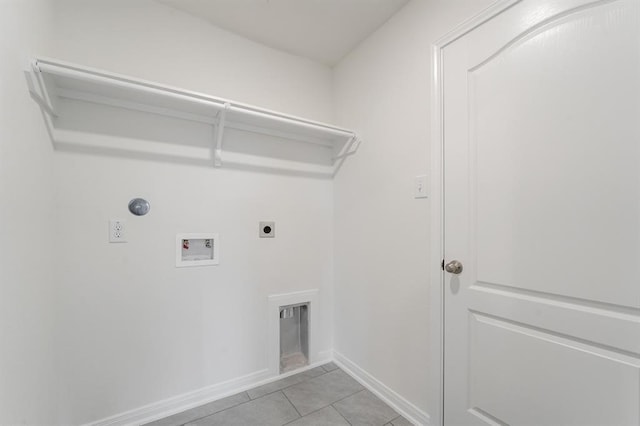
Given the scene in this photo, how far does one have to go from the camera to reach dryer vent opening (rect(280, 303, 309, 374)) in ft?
6.68

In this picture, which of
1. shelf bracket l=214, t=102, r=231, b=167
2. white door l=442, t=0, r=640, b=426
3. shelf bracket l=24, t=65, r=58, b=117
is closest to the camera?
white door l=442, t=0, r=640, b=426

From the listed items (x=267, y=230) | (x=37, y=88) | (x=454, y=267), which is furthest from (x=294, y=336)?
(x=37, y=88)

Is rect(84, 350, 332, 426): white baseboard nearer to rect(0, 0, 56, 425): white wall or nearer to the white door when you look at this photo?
rect(0, 0, 56, 425): white wall

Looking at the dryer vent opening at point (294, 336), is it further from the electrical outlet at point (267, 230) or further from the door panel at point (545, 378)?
the door panel at point (545, 378)

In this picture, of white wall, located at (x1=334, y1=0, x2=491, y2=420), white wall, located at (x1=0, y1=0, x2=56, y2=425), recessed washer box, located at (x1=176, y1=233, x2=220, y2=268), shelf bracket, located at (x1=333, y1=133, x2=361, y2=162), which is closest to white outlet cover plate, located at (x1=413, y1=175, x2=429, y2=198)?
white wall, located at (x1=334, y1=0, x2=491, y2=420)

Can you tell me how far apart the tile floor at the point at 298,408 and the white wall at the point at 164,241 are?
156mm

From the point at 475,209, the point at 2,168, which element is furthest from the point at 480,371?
the point at 2,168

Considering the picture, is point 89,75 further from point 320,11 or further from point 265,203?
point 320,11

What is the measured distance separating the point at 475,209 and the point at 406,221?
0.41m

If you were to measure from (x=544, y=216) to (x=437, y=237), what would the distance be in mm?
462

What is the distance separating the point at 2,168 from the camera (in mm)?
845

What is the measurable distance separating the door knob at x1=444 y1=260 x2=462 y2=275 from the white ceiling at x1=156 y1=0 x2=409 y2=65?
61.1 inches

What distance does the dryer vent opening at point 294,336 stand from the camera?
2.04 metres

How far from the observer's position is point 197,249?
168 cm
